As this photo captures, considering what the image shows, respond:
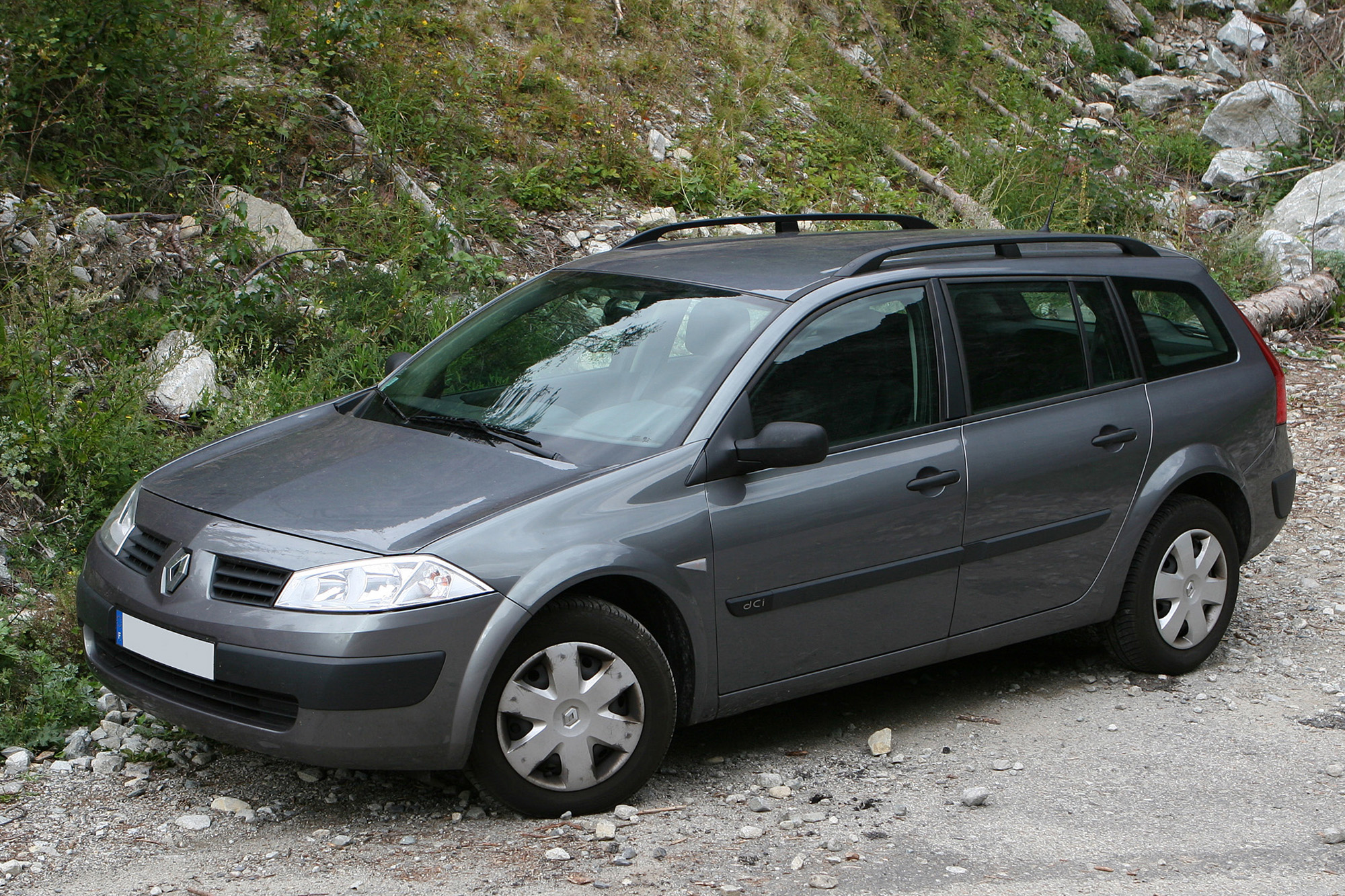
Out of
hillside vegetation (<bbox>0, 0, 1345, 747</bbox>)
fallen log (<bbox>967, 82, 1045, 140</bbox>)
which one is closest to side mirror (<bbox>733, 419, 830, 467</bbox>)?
hillside vegetation (<bbox>0, 0, 1345, 747</bbox>)

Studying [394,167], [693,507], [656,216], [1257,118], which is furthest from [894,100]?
[693,507]

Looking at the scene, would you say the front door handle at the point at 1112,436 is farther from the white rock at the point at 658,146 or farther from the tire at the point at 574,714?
the white rock at the point at 658,146

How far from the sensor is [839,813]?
149 inches

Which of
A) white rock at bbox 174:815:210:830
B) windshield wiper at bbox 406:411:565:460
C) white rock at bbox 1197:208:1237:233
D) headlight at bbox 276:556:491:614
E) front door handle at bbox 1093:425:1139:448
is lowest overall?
white rock at bbox 174:815:210:830

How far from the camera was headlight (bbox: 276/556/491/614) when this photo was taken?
3.26 m

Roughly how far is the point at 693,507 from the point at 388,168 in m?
6.09

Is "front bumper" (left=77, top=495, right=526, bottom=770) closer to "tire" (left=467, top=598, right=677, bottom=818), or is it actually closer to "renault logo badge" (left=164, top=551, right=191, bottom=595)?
"renault logo badge" (left=164, top=551, right=191, bottom=595)

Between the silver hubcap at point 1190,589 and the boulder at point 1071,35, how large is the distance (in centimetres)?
1478

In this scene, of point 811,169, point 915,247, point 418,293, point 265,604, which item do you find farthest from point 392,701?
point 811,169

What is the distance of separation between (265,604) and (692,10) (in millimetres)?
11691

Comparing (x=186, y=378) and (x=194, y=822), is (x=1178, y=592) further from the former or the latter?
(x=186, y=378)

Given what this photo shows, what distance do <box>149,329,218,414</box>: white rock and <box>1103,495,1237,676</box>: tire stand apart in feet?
14.5

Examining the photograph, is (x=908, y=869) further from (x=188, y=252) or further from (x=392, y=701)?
(x=188, y=252)

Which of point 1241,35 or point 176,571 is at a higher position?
point 1241,35
